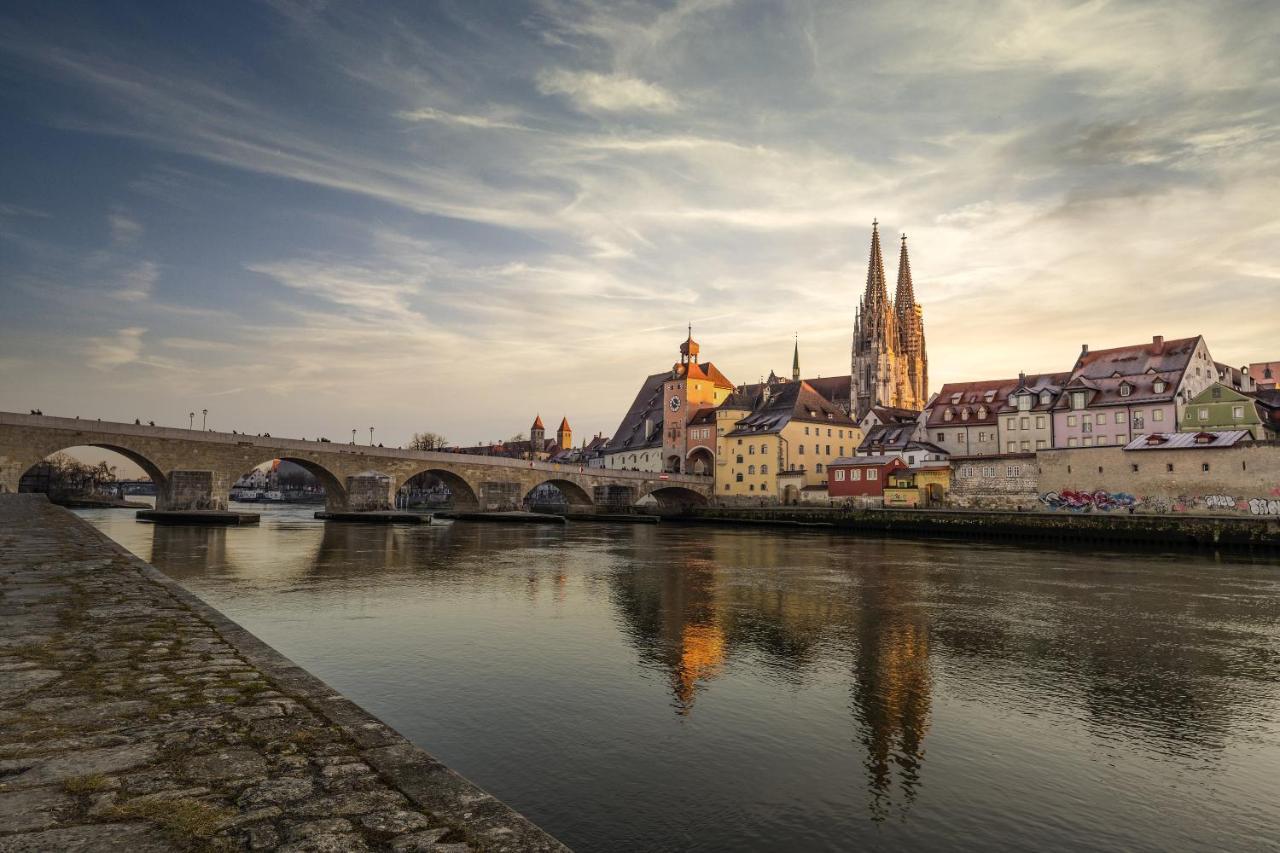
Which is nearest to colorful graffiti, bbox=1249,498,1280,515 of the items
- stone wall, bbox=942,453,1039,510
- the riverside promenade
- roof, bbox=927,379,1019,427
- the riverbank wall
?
the riverbank wall

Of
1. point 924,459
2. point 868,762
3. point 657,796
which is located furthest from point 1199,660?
point 924,459

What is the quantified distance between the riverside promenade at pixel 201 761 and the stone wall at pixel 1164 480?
1988 inches

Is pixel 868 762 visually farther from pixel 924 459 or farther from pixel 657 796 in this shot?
pixel 924 459

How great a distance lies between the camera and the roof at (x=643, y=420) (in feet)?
308

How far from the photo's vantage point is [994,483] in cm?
5391

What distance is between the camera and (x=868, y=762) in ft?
24.0

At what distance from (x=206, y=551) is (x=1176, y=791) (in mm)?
30779

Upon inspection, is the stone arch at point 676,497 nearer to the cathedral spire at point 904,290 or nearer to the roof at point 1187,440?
the roof at point 1187,440

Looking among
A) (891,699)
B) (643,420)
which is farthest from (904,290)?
(891,699)

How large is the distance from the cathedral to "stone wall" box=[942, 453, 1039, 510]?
152 ft

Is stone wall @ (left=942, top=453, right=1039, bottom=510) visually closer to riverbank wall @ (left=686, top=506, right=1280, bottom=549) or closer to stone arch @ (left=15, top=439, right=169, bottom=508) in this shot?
riverbank wall @ (left=686, top=506, right=1280, bottom=549)

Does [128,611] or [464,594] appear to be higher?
[128,611]

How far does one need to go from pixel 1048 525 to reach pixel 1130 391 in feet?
57.7

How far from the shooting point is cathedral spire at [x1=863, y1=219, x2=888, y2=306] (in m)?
112
